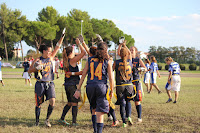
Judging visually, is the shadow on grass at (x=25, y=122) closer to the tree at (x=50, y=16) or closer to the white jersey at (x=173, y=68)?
the white jersey at (x=173, y=68)

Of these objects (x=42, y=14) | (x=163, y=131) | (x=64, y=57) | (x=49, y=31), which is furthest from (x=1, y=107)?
(x=42, y=14)

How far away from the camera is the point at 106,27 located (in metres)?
74.2

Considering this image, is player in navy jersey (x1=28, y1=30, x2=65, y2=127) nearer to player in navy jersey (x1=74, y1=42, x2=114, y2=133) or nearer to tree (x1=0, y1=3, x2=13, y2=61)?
player in navy jersey (x1=74, y1=42, x2=114, y2=133)

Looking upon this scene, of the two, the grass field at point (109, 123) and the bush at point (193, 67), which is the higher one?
the bush at point (193, 67)

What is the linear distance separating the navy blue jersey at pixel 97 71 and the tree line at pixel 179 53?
52.5 metres

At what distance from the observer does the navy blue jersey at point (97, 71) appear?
460cm

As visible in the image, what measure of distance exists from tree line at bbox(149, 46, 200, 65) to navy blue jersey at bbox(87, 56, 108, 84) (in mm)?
52471

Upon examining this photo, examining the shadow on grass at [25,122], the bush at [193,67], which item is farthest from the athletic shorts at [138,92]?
the bush at [193,67]

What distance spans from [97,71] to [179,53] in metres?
59.8

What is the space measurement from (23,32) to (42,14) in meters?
8.33

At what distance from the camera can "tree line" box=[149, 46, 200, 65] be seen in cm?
5417

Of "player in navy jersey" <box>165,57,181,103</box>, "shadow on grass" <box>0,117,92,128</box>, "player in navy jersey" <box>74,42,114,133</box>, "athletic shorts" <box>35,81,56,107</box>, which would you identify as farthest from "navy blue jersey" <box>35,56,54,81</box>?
"player in navy jersey" <box>165,57,181,103</box>

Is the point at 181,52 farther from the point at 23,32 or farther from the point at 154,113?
the point at 154,113

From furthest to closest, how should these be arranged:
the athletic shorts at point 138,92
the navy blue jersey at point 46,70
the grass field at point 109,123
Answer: the athletic shorts at point 138,92 < the navy blue jersey at point 46,70 < the grass field at point 109,123
